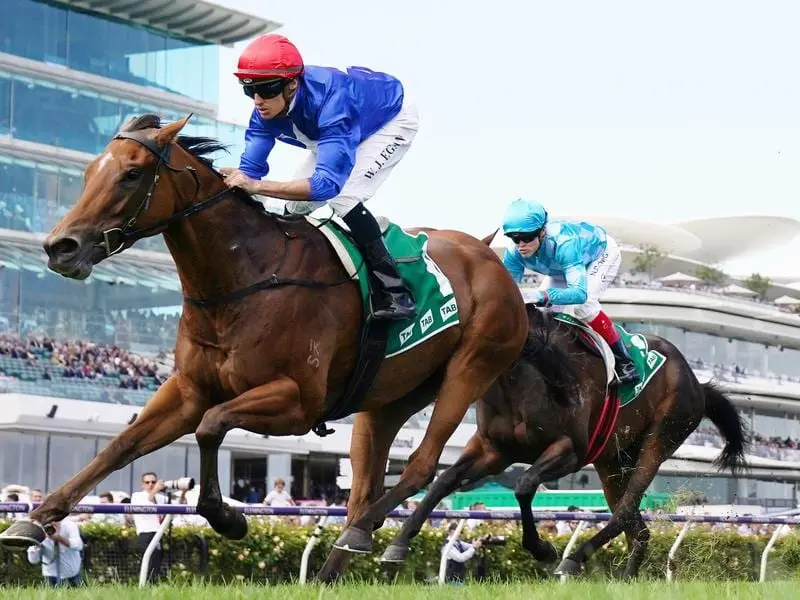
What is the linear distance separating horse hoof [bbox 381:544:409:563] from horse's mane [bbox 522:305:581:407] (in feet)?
4.92

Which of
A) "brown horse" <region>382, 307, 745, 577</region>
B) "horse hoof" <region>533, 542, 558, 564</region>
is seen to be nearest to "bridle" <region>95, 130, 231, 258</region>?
"brown horse" <region>382, 307, 745, 577</region>

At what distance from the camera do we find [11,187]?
28.8m

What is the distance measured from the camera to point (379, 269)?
5.55 meters

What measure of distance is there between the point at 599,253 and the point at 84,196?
369 cm

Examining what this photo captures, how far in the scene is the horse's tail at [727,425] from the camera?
356 inches

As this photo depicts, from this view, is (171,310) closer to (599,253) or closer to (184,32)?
(184,32)

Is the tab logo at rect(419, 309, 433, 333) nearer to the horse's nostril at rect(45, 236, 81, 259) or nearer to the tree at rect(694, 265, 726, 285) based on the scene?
the horse's nostril at rect(45, 236, 81, 259)

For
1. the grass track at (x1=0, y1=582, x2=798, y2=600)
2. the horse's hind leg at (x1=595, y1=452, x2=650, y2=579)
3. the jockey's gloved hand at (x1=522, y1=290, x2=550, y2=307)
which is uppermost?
the jockey's gloved hand at (x1=522, y1=290, x2=550, y2=307)

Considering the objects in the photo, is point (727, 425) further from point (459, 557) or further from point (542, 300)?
point (542, 300)

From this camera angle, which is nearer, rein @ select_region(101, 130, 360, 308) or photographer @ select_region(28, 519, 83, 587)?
rein @ select_region(101, 130, 360, 308)

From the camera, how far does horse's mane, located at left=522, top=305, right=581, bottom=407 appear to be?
700 centimetres

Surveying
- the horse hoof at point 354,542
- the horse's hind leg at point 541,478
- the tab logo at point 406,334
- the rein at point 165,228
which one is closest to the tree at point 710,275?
the horse's hind leg at point 541,478

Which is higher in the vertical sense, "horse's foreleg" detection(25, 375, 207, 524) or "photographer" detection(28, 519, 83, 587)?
"horse's foreleg" detection(25, 375, 207, 524)

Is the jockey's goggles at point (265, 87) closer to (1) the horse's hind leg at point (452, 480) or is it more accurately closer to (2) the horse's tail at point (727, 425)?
(1) the horse's hind leg at point (452, 480)
